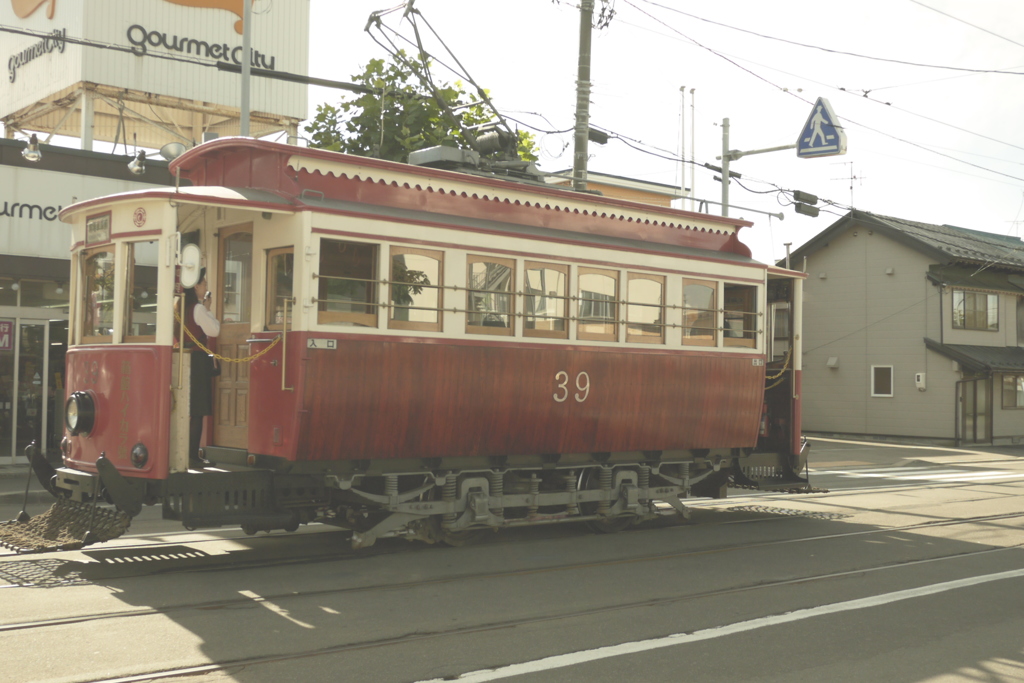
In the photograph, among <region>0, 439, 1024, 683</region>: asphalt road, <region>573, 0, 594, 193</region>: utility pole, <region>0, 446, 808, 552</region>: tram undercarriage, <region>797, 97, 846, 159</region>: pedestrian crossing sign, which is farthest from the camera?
<region>797, 97, 846, 159</region>: pedestrian crossing sign

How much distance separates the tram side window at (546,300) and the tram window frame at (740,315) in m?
2.62

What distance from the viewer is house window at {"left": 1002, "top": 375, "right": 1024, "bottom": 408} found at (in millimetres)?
34025

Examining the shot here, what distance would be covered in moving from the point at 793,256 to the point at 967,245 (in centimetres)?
620

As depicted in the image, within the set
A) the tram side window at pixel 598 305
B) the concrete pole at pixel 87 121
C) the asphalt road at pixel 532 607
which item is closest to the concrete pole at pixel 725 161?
the asphalt road at pixel 532 607

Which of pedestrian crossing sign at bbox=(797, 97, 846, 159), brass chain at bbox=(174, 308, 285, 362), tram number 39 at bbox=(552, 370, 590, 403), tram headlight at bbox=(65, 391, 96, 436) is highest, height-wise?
pedestrian crossing sign at bbox=(797, 97, 846, 159)

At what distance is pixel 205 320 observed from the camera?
9.17 metres

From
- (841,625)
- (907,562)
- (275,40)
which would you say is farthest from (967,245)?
(841,625)

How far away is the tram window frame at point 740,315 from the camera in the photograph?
12367 mm

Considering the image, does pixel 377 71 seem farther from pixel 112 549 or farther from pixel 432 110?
pixel 112 549

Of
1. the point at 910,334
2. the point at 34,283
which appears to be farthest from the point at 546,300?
the point at 910,334

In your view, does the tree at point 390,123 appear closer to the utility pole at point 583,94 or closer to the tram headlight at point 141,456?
the utility pole at point 583,94

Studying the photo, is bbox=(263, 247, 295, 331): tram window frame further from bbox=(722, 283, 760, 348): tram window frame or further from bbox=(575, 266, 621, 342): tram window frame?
bbox=(722, 283, 760, 348): tram window frame

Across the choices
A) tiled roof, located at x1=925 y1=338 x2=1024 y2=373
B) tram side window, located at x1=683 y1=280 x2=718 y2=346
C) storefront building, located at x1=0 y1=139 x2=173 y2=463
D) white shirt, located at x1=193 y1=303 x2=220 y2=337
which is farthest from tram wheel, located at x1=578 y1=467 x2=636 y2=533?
tiled roof, located at x1=925 y1=338 x2=1024 y2=373

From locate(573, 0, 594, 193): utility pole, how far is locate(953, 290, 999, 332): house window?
22.4m
